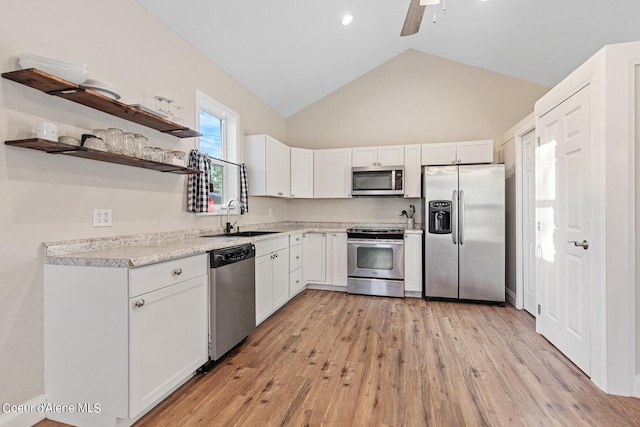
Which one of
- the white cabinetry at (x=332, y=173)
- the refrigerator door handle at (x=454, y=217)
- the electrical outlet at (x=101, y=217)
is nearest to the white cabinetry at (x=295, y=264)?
the white cabinetry at (x=332, y=173)

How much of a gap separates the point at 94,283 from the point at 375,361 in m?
1.97

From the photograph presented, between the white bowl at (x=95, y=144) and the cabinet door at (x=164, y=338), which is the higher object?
the white bowl at (x=95, y=144)

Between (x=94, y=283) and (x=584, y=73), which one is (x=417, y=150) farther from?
Answer: (x=94, y=283)

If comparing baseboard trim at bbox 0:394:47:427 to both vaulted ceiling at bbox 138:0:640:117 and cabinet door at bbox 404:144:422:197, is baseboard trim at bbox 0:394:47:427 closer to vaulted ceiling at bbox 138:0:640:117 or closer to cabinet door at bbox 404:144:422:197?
vaulted ceiling at bbox 138:0:640:117

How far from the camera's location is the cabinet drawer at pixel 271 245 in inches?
120

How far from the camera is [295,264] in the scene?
4098mm

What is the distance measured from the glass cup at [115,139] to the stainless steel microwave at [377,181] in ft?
10.6

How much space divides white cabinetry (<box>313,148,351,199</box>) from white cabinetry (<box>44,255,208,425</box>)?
3291mm

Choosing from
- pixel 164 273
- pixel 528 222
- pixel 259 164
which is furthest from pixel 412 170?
pixel 164 273

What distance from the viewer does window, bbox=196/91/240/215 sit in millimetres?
3332

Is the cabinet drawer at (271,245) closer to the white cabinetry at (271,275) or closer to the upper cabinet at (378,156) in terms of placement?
the white cabinetry at (271,275)

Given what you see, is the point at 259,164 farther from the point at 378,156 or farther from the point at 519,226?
the point at 519,226

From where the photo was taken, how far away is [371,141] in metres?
5.11

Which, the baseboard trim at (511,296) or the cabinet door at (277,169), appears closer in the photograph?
the baseboard trim at (511,296)
